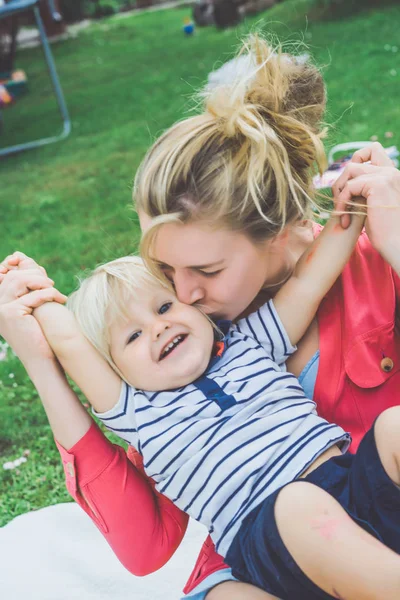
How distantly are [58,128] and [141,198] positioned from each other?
7707 mm

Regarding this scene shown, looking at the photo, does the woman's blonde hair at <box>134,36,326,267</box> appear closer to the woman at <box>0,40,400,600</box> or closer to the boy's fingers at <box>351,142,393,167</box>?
the woman at <box>0,40,400,600</box>

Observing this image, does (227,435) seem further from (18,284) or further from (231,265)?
(18,284)

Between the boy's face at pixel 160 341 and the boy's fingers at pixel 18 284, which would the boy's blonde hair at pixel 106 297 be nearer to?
the boy's face at pixel 160 341

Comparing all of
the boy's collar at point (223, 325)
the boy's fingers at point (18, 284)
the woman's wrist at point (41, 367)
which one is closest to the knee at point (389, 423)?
the boy's collar at point (223, 325)

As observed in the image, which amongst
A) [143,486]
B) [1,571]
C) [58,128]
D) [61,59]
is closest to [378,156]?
[143,486]

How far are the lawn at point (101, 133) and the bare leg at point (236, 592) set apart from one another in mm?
1256

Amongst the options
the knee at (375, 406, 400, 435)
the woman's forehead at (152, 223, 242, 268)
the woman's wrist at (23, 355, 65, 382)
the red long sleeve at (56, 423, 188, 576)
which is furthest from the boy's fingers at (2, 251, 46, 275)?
the knee at (375, 406, 400, 435)

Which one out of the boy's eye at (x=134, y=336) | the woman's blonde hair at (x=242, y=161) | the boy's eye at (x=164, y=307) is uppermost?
the woman's blonde hair at (x=242, y=161)

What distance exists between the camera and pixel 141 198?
1911 mm

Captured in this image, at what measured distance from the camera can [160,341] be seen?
6.11 feet

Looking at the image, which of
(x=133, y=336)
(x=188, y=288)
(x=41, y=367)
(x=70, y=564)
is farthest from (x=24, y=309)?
(x=70, y=564)

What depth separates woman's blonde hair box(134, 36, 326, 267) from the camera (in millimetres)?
1837

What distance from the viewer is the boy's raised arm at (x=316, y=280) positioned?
192cm

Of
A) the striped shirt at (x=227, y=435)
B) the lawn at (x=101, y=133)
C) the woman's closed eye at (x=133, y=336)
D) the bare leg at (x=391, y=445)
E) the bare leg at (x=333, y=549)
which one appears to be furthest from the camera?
the lawn at (x=101, y=133)
